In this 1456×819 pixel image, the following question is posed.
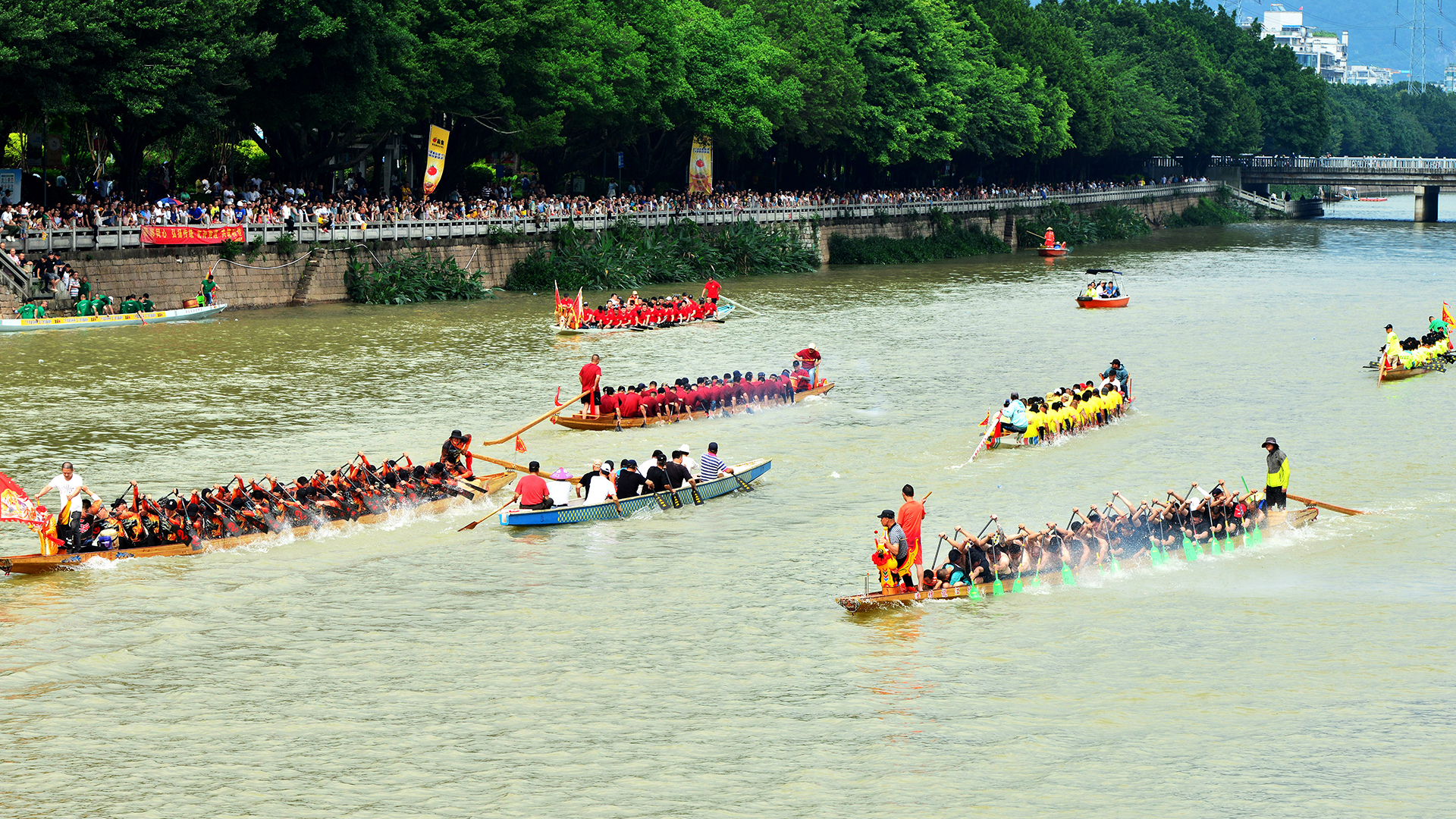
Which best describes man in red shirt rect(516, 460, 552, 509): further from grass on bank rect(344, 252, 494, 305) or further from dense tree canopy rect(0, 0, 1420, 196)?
grass on bank rect(344, 252, 494, 305)

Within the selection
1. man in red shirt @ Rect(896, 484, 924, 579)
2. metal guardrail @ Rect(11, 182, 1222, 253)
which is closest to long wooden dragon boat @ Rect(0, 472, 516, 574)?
man in red shirt @ Rect(896, 484, 924, 579)

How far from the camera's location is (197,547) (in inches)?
1031

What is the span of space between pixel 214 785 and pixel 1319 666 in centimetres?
1460

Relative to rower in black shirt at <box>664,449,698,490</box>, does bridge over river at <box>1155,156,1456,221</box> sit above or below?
above

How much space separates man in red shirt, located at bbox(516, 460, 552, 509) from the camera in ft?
92.1

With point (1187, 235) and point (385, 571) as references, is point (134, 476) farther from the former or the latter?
point (1187, 235)

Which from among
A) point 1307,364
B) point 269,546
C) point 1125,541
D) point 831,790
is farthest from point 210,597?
point 1307,364

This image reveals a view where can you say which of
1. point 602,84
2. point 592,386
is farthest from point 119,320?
point 602,84

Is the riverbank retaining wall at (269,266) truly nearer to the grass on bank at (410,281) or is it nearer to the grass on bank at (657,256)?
the grass on bank at (410,281)

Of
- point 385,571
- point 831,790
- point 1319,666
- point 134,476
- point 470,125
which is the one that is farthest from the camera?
point 470,125

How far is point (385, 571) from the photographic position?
25.9 metres

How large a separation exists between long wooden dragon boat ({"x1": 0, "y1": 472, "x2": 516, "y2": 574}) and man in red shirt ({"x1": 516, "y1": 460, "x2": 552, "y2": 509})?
217cm

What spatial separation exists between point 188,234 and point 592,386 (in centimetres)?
2354

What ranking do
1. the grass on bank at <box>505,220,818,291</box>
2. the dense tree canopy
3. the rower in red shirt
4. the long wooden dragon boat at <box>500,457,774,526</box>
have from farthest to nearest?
the grass on bank at <box>505,220,818,291</box>
the dense tree canopy
the rower in red shirt
the long wooden dragon boat at <box>500,457,774,526</box>
